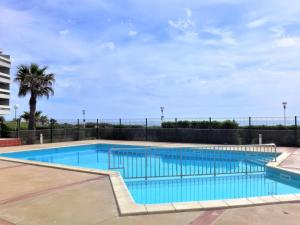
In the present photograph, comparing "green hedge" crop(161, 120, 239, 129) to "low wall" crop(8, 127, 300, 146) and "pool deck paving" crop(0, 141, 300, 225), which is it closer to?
"low wall" crop(8, 127, 300, 146)

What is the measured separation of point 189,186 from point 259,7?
6811 millimetres

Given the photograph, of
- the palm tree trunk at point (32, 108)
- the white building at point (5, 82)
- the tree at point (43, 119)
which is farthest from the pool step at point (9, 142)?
the tree at point (43, 119)

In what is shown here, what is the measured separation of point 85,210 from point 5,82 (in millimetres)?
32355

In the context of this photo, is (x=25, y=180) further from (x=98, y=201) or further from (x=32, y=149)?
(x=32, y=149)

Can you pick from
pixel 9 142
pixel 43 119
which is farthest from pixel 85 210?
pixel 43 119

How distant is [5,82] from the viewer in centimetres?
3359

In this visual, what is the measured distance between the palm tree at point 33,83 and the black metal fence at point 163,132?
5.88ft

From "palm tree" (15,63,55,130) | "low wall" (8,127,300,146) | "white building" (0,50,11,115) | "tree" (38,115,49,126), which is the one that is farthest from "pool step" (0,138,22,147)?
"tree" (38,115,49,126)

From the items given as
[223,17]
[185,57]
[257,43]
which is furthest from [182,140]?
[223,17]

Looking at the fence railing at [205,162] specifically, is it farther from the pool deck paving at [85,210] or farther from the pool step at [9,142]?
the pool step at [9,142]

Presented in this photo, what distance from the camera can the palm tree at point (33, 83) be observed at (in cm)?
2093

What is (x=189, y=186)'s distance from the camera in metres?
8.65

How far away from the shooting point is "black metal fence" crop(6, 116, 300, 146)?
1734cm

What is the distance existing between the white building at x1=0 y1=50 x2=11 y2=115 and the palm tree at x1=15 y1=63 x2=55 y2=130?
12.1 meters
